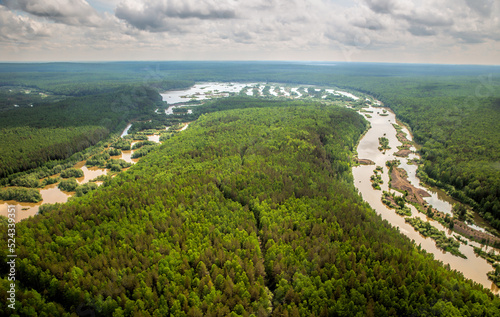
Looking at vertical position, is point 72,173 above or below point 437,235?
above

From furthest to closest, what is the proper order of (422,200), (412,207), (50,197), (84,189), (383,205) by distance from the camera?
(84,189) → (50,197) → (422,200) → (383,205) → (412,207)

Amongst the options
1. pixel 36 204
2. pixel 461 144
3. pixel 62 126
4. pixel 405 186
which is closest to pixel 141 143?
pixel 62 126

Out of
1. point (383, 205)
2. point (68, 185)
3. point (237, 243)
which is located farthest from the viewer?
point (68, 185)

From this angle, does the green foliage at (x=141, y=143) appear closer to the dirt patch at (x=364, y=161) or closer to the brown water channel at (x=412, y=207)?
the dirt patch at (x=364, y=161)

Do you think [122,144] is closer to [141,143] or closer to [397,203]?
[141,143]

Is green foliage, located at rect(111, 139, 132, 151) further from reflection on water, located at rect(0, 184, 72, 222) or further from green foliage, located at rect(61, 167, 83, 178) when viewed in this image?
reflection on water, located at rect(0, 184, 72, 222)

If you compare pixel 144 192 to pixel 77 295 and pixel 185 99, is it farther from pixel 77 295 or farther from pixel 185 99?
pixel 185 99

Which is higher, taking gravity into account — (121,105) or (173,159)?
(121,105)

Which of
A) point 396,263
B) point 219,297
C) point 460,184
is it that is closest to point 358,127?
point 460,184
